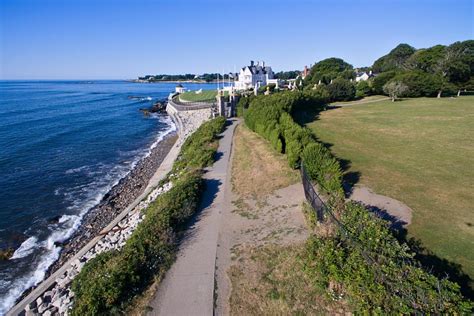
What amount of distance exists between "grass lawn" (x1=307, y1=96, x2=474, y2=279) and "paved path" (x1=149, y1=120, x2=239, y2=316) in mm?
7585

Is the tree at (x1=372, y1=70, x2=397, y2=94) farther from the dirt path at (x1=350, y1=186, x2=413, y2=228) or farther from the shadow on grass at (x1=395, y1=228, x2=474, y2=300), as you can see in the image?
the shadow on grass at (x1=395, y1=228, x2=474, y2=300)

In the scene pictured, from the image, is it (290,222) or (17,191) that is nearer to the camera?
(290,222)

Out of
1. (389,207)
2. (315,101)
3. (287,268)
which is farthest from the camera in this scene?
(315,101)

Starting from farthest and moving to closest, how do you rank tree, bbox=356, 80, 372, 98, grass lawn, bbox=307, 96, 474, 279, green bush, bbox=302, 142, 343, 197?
tree, bbox=356, 80, 372, 98, green bush, bbox=302, 142, 343, 197, grass lawn, bbox=307, 96, 474, 279

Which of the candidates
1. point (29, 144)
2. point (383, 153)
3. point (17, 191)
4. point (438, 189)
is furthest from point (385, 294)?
point (29, 144)

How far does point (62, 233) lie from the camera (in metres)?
15.2

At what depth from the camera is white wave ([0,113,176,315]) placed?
1116 cm

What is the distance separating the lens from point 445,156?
19.3 m

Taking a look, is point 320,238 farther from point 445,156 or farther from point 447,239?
point 445,156

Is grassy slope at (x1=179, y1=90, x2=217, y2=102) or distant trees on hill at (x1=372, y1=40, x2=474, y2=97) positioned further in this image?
grassy slope at (x1=179, y1=90, x2=217, y2=102)

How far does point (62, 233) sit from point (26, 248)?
1660mm

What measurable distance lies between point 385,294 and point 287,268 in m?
3.08

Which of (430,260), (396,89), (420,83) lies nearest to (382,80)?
(420,83)

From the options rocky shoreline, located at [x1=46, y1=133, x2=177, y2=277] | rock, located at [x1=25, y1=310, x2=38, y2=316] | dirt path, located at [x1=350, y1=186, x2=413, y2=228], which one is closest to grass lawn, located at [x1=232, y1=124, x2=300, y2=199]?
dirt path, located at [x1=350, y1=186, x2=413, y2=228]
